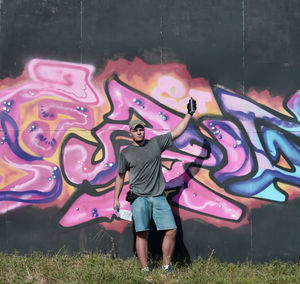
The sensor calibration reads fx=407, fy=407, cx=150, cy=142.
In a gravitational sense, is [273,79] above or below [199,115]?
above

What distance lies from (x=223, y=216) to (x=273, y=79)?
73.8 inches

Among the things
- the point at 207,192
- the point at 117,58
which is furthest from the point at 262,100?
the point at 117,58

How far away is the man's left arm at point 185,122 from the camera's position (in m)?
4.78

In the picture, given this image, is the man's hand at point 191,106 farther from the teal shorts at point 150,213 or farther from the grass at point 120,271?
the grass at point 120,271

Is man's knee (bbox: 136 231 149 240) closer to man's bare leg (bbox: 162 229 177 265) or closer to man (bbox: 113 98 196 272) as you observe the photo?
man (bbox: 113 98 196 272)

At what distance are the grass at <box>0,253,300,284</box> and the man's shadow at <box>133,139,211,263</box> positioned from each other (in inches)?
5.8

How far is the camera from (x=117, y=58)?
5.33m

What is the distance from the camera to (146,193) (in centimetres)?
461

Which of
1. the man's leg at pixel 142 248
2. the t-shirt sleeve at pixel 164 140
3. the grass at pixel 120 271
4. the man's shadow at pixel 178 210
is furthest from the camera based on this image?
the man's shadow at pixel 178 210

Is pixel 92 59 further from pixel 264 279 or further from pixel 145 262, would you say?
pixel 264 279

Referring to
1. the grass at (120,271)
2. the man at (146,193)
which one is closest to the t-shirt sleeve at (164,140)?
the man at (146,193)

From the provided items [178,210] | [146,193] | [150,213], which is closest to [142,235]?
[150,213]

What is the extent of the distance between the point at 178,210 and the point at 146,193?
766 millimetres

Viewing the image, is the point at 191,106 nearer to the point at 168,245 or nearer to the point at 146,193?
the point at 146,193
